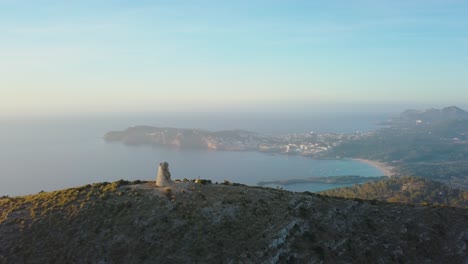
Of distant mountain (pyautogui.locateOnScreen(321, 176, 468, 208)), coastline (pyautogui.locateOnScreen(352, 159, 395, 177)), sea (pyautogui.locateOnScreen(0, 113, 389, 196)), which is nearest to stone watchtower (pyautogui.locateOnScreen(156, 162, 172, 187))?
distant mountain (pyautogui.locateOnScreen(321, 176, 468, 208))

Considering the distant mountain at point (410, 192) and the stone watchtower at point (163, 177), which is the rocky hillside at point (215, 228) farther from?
the distant mountain at point (410, 192)

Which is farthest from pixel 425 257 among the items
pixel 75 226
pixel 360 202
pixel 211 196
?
pixel 75 226

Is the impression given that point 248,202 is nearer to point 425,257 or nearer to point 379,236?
point 379,236

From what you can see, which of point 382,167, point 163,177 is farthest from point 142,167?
point 163,177

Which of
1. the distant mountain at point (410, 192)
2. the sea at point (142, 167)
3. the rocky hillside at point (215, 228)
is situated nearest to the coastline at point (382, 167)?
the sea at point (142, 167)

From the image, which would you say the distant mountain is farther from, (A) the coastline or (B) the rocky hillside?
(A) the coastline

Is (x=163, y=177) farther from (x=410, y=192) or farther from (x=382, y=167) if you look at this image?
(x=382, y=167)
